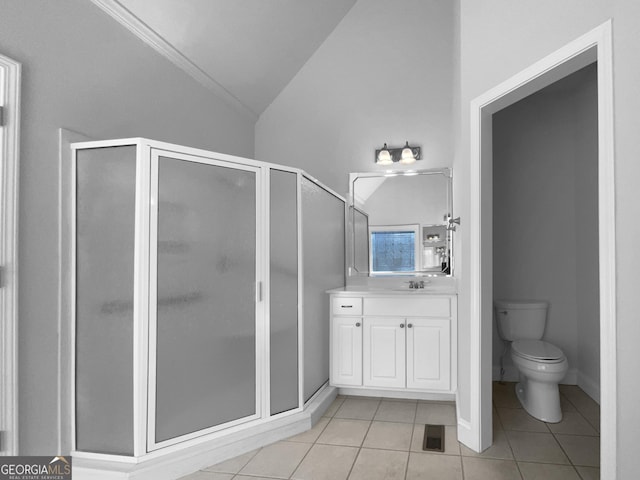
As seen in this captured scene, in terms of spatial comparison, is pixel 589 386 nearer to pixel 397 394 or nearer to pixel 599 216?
pixel 397 394

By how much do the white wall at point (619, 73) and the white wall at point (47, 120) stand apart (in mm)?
2131

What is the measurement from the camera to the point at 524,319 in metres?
3.57

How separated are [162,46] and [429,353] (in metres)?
2.85

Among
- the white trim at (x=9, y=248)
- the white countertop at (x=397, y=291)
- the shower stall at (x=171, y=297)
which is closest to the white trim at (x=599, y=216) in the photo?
the white countertop at (x=397, y=291)

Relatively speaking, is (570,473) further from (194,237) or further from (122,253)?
(122,253)

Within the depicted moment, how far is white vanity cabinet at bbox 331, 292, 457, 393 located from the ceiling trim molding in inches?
76.5

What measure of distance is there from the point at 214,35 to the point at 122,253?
1840 millimetres

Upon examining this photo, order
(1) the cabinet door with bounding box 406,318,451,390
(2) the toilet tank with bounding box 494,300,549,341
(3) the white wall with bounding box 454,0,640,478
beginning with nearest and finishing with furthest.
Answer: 1. (3) the white wall with bounding box 454,0,640,478
2. (1) the cabinet door with bounding box 406,318,451,390
3. (2) the toilet tank with bounding box 494,300,549,341

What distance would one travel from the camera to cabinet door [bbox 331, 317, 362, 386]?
3.35 meters

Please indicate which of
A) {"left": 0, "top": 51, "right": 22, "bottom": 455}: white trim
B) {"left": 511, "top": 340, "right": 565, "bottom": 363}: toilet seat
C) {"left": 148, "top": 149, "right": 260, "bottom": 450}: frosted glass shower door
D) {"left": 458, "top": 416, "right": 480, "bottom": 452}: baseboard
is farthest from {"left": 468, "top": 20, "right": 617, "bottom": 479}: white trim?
{"left": 0, "top": 51, "right": 22, "bottom": 455}: white trim

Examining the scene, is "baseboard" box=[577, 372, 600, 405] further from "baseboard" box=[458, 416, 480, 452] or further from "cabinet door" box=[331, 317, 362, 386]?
"cabinet door" box=[331, 317, 362, 386]

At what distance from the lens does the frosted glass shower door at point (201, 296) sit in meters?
2.15

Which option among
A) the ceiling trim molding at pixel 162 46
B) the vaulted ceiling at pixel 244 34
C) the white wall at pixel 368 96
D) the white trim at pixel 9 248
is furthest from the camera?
the white wall at pixel 368 96

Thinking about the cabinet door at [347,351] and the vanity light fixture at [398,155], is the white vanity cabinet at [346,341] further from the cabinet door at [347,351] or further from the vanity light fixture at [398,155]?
the vanity light fixture at [398,155]
